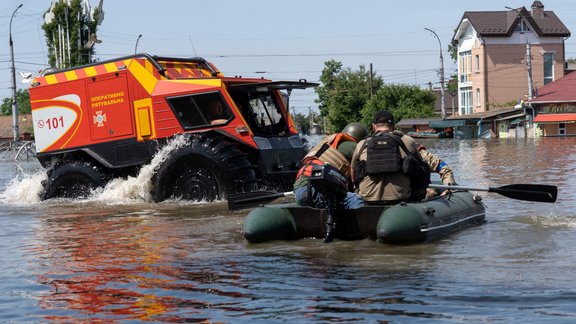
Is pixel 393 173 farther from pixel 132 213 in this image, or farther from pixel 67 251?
pixel 132 213

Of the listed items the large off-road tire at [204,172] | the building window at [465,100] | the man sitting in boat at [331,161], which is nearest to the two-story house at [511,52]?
the building window at [465,100]

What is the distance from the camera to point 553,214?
14031mm

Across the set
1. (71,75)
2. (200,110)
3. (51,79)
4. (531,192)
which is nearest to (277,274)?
(531,192)

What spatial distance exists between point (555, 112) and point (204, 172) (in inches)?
2003

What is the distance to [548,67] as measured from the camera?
75.9 metres

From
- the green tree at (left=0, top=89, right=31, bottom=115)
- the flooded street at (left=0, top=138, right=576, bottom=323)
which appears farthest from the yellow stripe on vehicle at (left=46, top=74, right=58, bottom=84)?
the green tree at (left=0, top=89, right=31, bottom=115)

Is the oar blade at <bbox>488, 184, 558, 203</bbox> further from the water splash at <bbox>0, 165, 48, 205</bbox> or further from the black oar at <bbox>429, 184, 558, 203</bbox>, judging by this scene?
the water splash at <bbox>0, 165, 48, 205</bbox>

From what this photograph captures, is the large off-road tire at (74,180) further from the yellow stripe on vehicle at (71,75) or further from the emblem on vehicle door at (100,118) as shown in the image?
the yellow stripe on vehicle at (71,75)

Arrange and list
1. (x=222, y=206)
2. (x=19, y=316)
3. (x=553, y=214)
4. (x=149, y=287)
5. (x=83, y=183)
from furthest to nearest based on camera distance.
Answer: (x=83, y=183) < (x=222, y=206) < (x=553, y=214) < (x=149, y=287) < (x=19, y=316)

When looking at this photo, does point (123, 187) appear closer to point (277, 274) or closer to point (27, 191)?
point (27, 191)

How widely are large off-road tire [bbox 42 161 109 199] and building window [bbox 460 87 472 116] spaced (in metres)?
63.6

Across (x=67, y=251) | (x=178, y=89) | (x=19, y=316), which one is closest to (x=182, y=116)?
(x=178, y=89)

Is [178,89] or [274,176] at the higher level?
[178,89]

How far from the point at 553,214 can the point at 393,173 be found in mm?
3830
